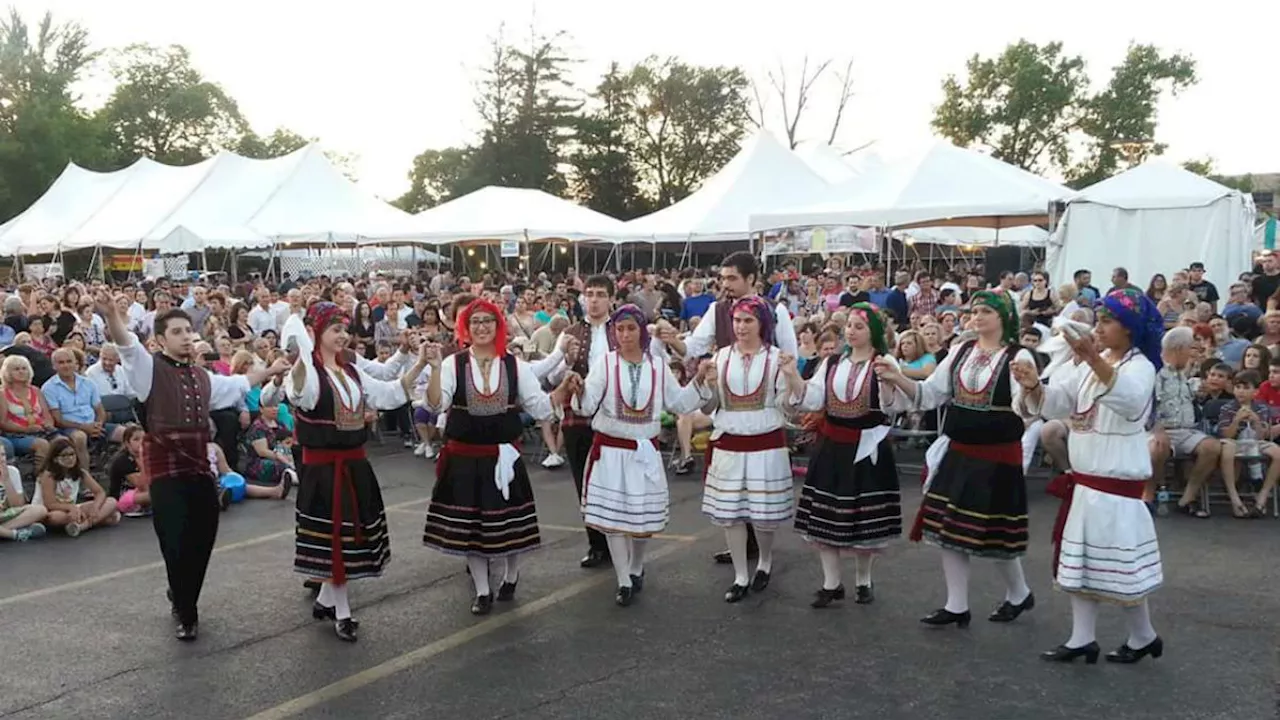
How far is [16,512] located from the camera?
24.4 feet

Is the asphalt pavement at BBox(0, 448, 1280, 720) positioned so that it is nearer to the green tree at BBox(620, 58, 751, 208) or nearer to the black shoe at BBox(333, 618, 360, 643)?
the black shoe at BBox(333, 618, 360, 643)

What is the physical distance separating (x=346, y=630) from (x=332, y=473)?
782 mm

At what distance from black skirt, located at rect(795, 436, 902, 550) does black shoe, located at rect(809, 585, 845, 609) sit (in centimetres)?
29

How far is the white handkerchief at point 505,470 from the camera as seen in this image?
5.41 m

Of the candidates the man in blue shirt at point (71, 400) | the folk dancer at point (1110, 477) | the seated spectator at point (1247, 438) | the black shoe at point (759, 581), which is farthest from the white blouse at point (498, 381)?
the seated spectator at point (1247, 438)

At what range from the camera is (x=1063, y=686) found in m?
4.39

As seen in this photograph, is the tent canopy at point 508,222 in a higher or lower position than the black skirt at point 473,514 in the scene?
higher

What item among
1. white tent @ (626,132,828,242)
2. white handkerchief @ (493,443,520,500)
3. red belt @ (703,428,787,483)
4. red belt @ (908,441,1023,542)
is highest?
white tent @ (626,132,828,242)

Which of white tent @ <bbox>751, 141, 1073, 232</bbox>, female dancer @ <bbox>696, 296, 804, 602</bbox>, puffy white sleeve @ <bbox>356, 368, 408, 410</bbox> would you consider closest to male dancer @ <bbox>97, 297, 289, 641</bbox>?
puffy white sleeve @ <bbox>356, 368, 408, 410</bbox>

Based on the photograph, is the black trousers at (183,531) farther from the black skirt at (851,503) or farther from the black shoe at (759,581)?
the black skirt at (851,503)

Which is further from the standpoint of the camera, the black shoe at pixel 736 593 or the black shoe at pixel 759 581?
the black shoe at pixel 759 581

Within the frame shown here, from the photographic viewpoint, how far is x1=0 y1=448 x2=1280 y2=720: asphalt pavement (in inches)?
167

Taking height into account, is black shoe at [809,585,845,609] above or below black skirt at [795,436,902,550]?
below

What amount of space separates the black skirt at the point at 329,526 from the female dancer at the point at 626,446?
123cm
